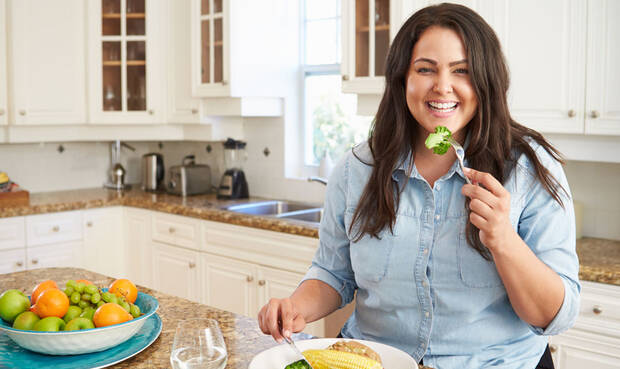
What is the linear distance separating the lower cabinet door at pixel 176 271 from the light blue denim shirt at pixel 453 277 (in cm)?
210

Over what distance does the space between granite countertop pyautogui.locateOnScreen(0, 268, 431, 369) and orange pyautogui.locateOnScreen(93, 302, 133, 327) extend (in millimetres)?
85

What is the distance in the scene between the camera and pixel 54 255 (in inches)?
144

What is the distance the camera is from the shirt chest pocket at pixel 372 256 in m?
1.48

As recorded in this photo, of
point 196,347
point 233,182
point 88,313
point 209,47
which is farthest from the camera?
point 233,182

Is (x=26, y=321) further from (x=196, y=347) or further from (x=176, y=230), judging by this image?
(x=176, y=230)

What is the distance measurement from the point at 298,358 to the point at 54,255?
2839 mm

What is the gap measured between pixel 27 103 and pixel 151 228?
99 centimetres

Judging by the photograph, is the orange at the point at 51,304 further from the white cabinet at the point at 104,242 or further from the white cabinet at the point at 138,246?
the white cabinet at the point at 104,242

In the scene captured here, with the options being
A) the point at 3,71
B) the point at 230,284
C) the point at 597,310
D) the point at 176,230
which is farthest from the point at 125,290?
the point at 3,71

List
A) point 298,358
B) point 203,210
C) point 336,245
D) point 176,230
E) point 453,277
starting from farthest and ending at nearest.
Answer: point 176,230, point 203,210, point 336,245, point 453,277, point 298,358

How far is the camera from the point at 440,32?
1426mm

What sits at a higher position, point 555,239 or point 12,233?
point 555,239

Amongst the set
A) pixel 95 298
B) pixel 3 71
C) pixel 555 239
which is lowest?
pixel 95 298

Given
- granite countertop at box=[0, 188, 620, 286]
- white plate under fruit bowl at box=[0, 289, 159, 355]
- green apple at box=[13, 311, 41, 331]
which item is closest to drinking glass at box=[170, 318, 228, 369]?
white plate under fruit bowl at box=[0, 289, 159, 355]
